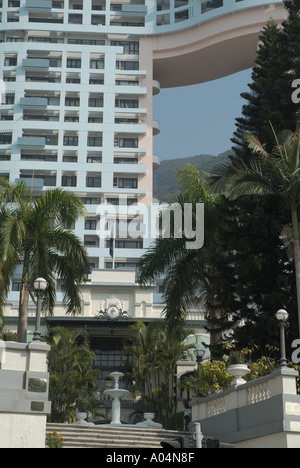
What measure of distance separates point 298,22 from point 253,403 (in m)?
17.1

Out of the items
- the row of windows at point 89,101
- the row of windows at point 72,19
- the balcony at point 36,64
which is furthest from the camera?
the row of windows at point 72,19

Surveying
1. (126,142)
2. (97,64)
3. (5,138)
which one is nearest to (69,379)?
(126,142)

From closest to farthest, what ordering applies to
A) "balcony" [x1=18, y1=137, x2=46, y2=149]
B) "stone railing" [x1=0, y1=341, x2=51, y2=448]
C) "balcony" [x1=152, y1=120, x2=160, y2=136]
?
"stone railing" [x1=0, y1=341, x2=51, y2=448] → "balcony" [x1=18, y1=137, x2=46, y2=149] → "balcony" [x1=152, y1=120, x2=160, y2=136]

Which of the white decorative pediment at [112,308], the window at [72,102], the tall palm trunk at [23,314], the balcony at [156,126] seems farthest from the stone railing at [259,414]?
the window at [72,102]

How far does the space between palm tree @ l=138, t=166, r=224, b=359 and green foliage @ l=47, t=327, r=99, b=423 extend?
19.4 feet

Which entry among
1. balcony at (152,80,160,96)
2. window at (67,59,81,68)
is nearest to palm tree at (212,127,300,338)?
balcony at (152,80,160,96)

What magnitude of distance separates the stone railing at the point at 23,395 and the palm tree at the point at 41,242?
251 inches

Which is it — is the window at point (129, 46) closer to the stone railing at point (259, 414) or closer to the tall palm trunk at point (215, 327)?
the tall palm trunk at point (215, 327)

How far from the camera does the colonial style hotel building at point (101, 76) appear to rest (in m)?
71.3

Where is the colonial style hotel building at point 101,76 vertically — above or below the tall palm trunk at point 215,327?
above

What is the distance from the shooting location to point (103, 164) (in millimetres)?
72188

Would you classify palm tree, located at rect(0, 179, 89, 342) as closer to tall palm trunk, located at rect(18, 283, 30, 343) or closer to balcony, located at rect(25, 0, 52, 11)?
tall palm trunk, located at rect(18, 283, 30, 343)

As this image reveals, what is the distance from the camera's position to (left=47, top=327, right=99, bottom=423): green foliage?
30359mm
